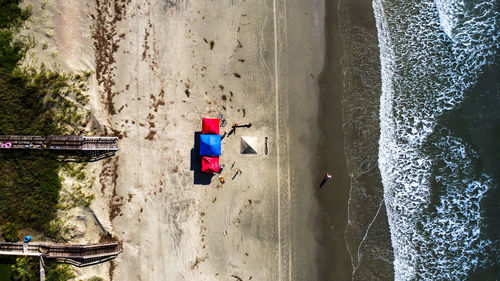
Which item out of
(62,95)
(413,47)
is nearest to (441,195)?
(413,47)

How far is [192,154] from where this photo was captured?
1211 cm

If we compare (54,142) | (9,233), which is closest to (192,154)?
(54,142)

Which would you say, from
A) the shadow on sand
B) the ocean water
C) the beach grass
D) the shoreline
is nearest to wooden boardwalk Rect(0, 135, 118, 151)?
the beach grass

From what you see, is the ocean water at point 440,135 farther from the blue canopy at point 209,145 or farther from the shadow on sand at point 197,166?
the shadow on sand at point 197,166

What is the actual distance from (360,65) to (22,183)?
13.5 m

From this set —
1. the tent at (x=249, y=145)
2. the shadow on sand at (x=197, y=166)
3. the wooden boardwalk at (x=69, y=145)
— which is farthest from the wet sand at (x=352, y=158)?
the wooden boardwalk at (x=69, y=145)

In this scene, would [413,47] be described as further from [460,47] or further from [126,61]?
[126,61]

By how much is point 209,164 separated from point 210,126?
1.41 m

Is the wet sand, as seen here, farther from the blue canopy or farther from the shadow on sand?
the shadow on sand

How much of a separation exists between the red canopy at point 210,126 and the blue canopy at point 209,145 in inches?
8.0

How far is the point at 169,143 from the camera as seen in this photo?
39.7 ft

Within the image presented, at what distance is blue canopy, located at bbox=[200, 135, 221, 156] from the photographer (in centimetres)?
1164

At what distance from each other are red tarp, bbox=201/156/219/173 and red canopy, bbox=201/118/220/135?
938 millimetres

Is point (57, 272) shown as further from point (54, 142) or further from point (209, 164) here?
point (209, 164)
